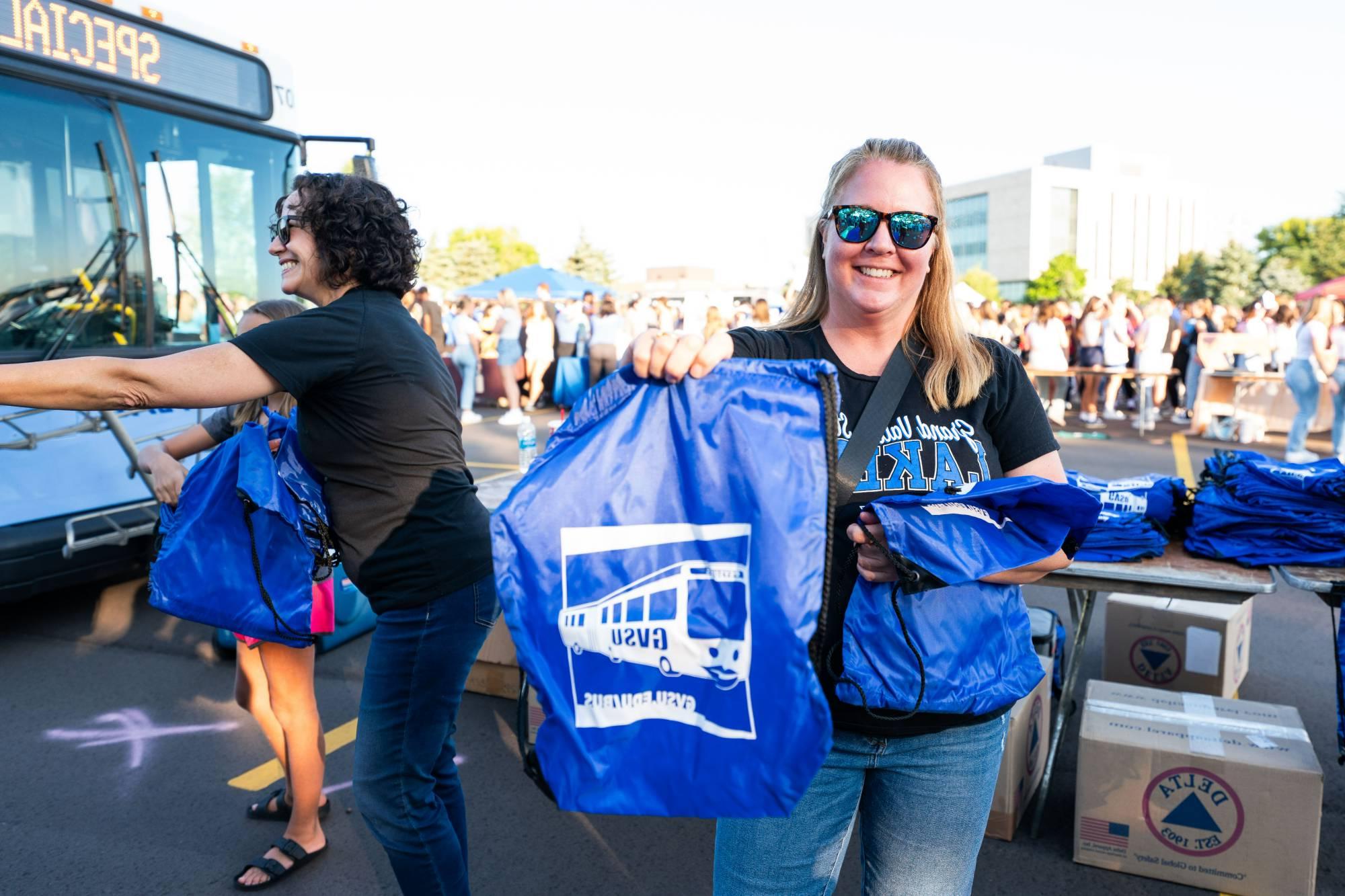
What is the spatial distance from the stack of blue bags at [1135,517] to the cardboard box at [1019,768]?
504mm

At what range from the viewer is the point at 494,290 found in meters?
23.2

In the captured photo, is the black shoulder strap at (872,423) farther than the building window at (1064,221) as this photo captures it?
No

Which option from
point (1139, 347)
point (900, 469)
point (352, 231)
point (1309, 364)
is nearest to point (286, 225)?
point (352, 231)

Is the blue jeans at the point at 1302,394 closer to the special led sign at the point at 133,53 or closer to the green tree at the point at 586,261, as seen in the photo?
the special led sign at the point at 133,53

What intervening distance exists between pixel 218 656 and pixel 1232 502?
191 inches

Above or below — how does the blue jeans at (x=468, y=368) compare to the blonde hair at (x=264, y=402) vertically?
below

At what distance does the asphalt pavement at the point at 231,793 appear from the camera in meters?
3.25

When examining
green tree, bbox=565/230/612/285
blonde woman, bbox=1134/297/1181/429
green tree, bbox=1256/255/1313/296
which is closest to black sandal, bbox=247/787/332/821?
blonde woman, bbox=1134/297/1181/429

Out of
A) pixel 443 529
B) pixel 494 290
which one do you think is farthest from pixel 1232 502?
pixel 494 290

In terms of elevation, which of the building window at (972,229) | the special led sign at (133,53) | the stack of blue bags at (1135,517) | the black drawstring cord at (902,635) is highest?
the building window at (972,229)

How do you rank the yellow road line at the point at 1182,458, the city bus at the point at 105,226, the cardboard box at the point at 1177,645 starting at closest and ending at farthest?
the cardboard box at the point at 1177,645 → the city bus at the point at 105,226 → the yellow road line at the point at 1182,458

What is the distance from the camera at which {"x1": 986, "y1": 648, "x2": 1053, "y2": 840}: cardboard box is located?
11.1 feet

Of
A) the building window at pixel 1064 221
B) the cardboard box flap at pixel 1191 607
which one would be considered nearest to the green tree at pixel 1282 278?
the cardboard box flap at pixel 1191 607

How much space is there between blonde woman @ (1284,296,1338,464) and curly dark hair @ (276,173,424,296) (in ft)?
34.9
